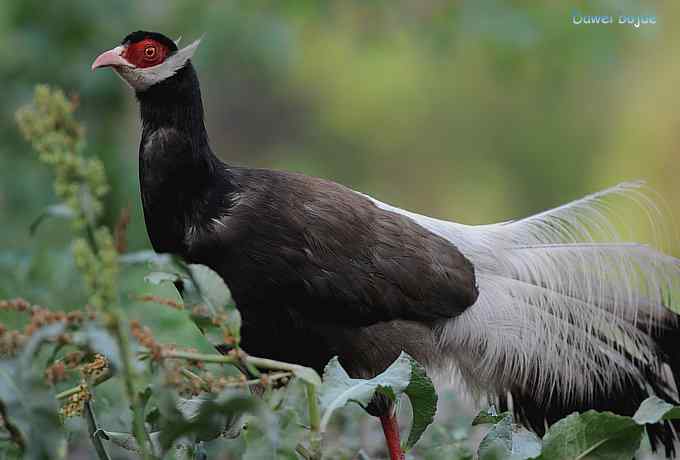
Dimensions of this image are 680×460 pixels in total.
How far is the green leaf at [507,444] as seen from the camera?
225 centimetres

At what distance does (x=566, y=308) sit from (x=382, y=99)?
34.2 ft

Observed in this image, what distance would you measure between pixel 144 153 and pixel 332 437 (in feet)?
4.74

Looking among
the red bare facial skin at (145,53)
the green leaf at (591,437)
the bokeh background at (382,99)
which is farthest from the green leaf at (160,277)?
the bokeh background at (382,99)

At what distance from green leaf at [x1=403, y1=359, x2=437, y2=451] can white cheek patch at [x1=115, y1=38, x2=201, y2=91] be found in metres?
1.52

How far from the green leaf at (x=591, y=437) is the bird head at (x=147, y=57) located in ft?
5.95

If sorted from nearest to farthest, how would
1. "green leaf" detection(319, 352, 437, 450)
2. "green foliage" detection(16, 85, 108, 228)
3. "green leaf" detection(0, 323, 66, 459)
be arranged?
"green foliage" detection(16, 85, 108, 228) < "green leaf" detection(0, 323, 66, 459) < "green leaf" detection(319, 352, 437, 450)

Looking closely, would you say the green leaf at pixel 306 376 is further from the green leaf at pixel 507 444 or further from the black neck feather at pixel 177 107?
the black neck feather at pixel 177 107

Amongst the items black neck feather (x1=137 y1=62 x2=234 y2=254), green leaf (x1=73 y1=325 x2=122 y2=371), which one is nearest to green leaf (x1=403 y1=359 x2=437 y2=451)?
green leaf (x1=73 y1=325 x2=122 y2=371)

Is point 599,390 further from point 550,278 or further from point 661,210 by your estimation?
point 661,210

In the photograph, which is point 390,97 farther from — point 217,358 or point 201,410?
point 201,410

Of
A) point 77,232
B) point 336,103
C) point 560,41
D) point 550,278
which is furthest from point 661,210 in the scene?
point 336,103

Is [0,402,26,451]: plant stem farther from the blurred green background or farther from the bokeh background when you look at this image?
the blurred green background

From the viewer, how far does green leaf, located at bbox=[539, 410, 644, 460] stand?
2.23 m

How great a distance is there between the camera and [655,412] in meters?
2.29
